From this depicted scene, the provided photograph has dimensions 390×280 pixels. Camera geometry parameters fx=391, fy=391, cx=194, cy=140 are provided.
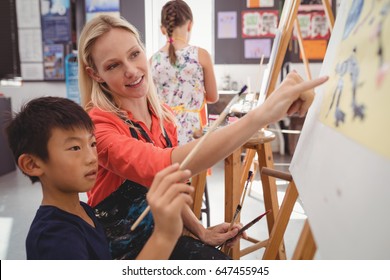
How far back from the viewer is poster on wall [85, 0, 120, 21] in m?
3.76

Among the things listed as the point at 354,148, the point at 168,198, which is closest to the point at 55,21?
the point at 168,198

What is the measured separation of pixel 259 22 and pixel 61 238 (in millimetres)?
3959

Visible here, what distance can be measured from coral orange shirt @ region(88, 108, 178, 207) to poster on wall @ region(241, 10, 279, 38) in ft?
11.3

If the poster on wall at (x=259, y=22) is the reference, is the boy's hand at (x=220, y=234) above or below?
below

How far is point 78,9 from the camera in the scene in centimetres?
438

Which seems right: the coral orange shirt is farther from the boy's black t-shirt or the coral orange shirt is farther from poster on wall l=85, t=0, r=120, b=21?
poster on wall l=85, t=0, r=120, b=21

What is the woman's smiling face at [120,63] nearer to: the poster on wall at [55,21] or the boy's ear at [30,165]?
the boy's ear at [30,165]

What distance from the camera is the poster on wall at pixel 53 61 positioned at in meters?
4.54

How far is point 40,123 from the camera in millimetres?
869

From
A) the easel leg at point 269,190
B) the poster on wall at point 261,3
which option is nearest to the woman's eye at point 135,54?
the easel leg at point 269,190

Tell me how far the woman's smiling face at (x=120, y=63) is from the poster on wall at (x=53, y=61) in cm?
370

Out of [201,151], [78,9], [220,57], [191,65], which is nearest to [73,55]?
[78,9]

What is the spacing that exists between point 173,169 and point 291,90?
0.29 meters
